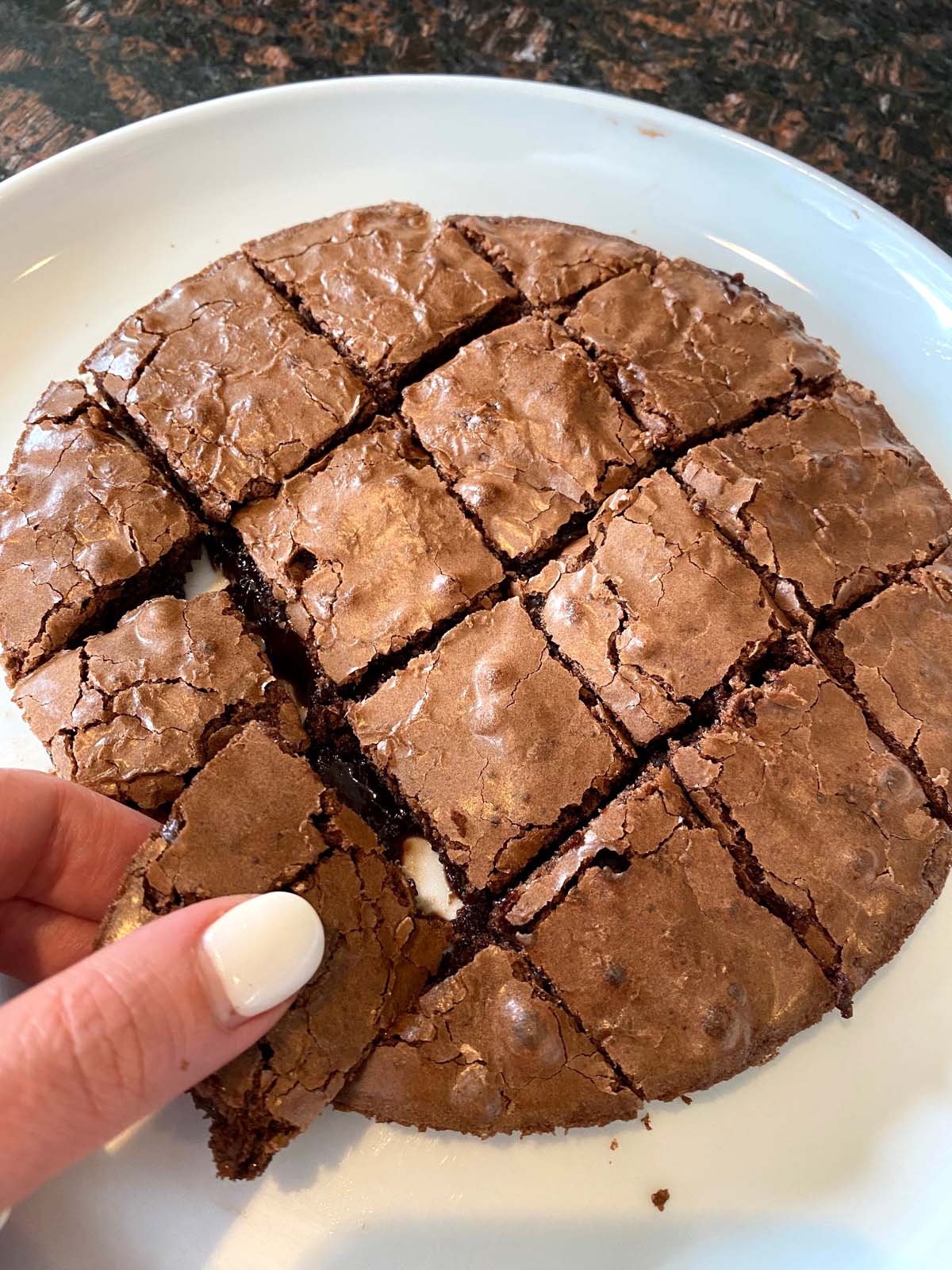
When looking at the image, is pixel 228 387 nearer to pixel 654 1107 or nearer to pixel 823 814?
pixel 823 814

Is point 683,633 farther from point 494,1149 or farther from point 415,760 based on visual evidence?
point 494,1149

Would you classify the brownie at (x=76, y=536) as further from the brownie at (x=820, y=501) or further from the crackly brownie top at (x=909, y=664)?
the crackly brownie top at (x=909, y=664)

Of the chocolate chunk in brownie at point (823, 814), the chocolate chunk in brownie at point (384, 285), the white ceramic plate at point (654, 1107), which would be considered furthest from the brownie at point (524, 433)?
the white ceramic plate at point (654, 1107)

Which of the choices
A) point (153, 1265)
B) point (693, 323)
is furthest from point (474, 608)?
point (153, 1265)

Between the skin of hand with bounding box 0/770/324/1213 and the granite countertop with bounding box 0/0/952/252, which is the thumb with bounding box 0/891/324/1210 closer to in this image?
the skin of hand with bounding box 0/770/324/1213

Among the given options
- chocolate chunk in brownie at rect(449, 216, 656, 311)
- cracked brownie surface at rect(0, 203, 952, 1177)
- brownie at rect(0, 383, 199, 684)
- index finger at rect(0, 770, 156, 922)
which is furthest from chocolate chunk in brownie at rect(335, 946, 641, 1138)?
chocolate chunk in brownie at rect(449, 216, 656, 311)

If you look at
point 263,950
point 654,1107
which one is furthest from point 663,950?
point 263,950
